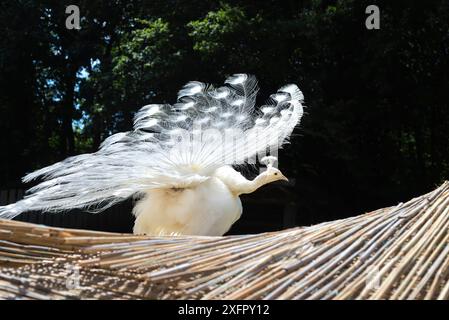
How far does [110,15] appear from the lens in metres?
11.3

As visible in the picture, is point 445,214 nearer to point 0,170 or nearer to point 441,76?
point 441,76

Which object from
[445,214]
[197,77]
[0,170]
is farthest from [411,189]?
[445,214]

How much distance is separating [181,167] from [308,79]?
4.92 meters

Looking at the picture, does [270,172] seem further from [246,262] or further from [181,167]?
[246,262]

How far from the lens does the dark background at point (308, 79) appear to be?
8.21 metres

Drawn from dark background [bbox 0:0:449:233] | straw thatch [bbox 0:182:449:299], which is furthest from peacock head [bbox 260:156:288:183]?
dark background [bbox 0:0:449:233]

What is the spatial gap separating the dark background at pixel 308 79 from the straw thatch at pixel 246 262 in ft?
18.9

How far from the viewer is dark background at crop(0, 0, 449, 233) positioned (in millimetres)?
8211

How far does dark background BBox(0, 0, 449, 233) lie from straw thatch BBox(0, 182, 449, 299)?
5765mm

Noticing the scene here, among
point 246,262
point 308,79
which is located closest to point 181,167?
point 246,262

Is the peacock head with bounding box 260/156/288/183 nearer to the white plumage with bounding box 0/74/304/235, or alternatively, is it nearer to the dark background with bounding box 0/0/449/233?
the white plumage with bounding box 0/74/304/235

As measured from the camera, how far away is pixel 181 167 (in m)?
3.93

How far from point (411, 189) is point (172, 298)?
7940 mm

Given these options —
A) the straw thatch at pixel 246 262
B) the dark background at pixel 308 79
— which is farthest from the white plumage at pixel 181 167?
the dark background at pixel 308 79
